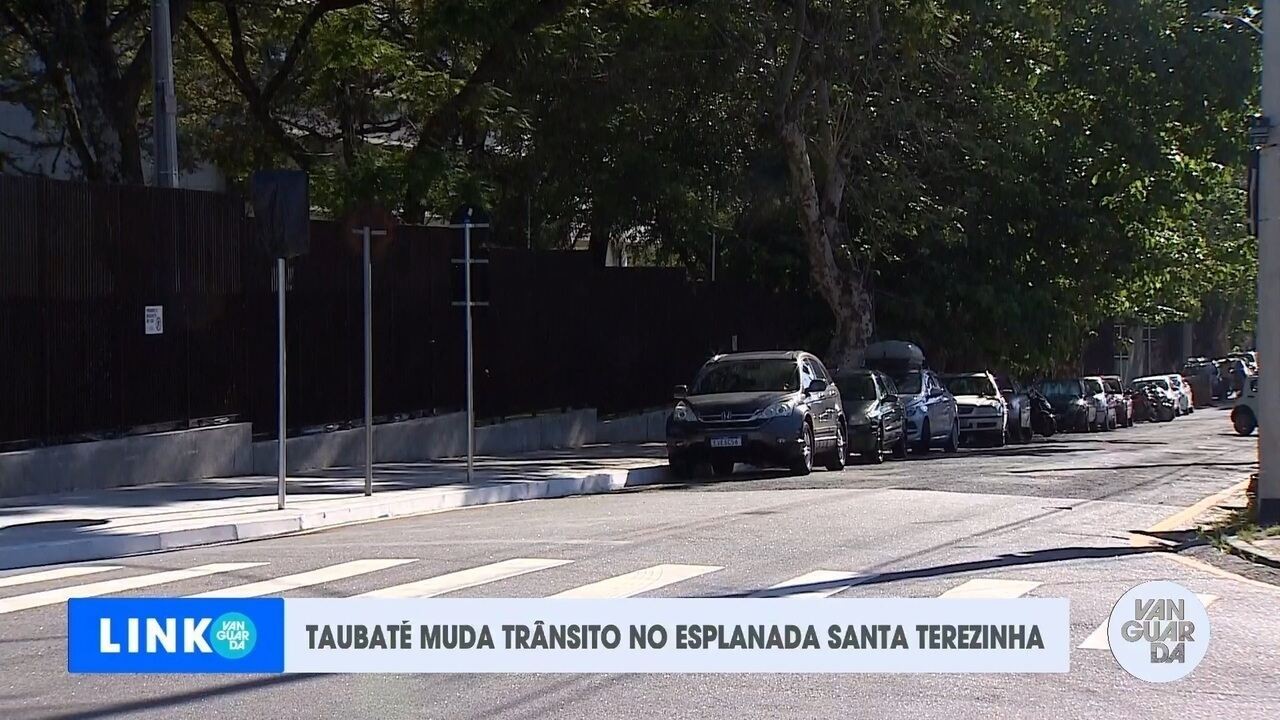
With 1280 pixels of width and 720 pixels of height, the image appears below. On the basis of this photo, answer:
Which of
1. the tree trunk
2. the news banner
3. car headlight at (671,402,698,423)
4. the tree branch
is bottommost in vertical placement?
the news banner

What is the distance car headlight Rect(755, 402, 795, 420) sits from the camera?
2353 cm

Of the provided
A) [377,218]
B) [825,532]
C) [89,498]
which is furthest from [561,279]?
[825,532]

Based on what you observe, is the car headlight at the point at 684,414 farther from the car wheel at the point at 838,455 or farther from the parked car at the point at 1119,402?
the parked car at the point at 1119,402

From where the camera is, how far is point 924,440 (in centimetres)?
3186

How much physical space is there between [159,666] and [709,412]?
1558 centimetres

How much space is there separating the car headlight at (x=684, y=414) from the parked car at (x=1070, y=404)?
2348 centimetres

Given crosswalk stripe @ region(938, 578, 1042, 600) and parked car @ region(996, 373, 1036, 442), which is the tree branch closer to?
crosswalk stripe @ region(938, 578, 1042, 600)

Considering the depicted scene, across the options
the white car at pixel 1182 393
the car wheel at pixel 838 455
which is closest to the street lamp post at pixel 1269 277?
the car wheel at pixel 838 455

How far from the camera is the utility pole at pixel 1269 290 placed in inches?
607

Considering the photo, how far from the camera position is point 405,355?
86.1 ft

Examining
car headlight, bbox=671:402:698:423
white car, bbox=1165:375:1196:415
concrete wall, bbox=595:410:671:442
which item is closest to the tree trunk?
concrete wall, bbox=595:410:671:442

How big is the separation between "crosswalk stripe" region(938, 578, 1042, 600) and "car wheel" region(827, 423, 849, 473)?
13.2 metres

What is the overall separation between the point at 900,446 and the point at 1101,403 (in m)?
19.3

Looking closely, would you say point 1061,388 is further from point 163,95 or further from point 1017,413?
point 163,95
